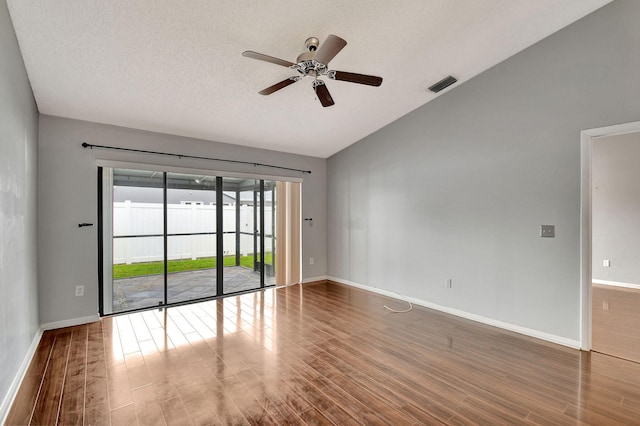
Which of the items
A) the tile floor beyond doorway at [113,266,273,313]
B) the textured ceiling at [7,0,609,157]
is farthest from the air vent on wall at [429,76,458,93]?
the tile floor beyond doorway at [113,266,273,313]

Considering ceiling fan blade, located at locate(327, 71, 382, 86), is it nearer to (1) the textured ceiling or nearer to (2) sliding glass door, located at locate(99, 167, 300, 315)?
(1) the textured ceiling

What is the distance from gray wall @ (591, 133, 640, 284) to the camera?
5.02 metres

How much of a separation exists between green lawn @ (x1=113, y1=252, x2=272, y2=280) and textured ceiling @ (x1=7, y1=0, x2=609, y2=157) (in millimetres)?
2007

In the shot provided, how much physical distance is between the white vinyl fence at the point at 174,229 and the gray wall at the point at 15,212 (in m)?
1.04

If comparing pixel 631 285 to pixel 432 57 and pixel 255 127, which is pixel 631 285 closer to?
pixel 432 57

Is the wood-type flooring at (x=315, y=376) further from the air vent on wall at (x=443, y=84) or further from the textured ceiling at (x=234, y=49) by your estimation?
the air vent on wall at (x=443, y=84)

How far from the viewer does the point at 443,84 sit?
3762 mm

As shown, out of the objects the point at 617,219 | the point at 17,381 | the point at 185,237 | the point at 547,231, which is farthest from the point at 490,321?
the point at 17,381

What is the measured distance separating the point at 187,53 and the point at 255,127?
1641 mm

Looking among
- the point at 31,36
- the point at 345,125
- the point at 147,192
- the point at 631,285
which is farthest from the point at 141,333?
the point at 631,285

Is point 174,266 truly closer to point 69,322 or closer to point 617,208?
point 69,322

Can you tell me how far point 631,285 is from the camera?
499 centimetres

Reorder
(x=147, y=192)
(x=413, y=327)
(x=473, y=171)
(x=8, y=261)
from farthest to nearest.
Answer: (x=147, y=192), (x=473, y=171), (x=413, y=327), (x=8, y=261)

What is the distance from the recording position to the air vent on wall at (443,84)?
12.0 ft
